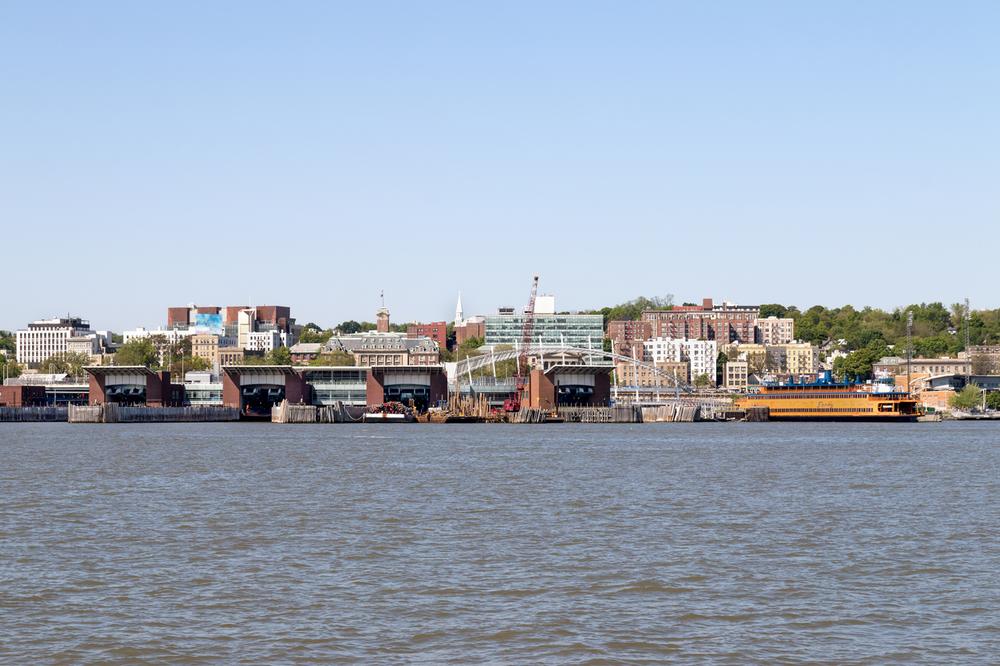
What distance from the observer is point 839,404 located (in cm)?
18762

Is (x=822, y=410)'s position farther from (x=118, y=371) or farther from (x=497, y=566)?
(x=497, y=566)

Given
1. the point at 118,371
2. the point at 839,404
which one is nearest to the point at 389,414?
the point at 118,371

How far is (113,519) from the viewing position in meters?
45.8

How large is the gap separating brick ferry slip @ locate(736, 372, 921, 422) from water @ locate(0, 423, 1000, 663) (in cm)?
11701

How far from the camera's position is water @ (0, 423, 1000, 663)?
86.4ft

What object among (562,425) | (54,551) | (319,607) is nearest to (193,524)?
(54,551)

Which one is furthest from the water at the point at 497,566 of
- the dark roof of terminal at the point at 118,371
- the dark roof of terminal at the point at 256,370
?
the dark roof of terminal at the point at 256,370

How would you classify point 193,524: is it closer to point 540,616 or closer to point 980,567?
point 540,616

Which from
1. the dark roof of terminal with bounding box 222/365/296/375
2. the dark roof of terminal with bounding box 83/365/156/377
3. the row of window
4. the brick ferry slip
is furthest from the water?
the row of window

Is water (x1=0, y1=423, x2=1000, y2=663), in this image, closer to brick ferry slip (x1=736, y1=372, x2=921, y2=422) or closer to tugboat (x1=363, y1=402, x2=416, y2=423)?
tugboat (x1=363, y1=402, x2=416, y2=423)

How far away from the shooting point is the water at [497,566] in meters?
26.3

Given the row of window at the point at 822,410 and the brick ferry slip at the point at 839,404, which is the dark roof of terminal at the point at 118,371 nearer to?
the brick ferry slip at the point at 839,404

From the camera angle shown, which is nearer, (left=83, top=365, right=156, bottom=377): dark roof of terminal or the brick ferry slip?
(left=83, top=365, right=156, bottom=377): dark roof of terminal

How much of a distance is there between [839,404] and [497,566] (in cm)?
15882
